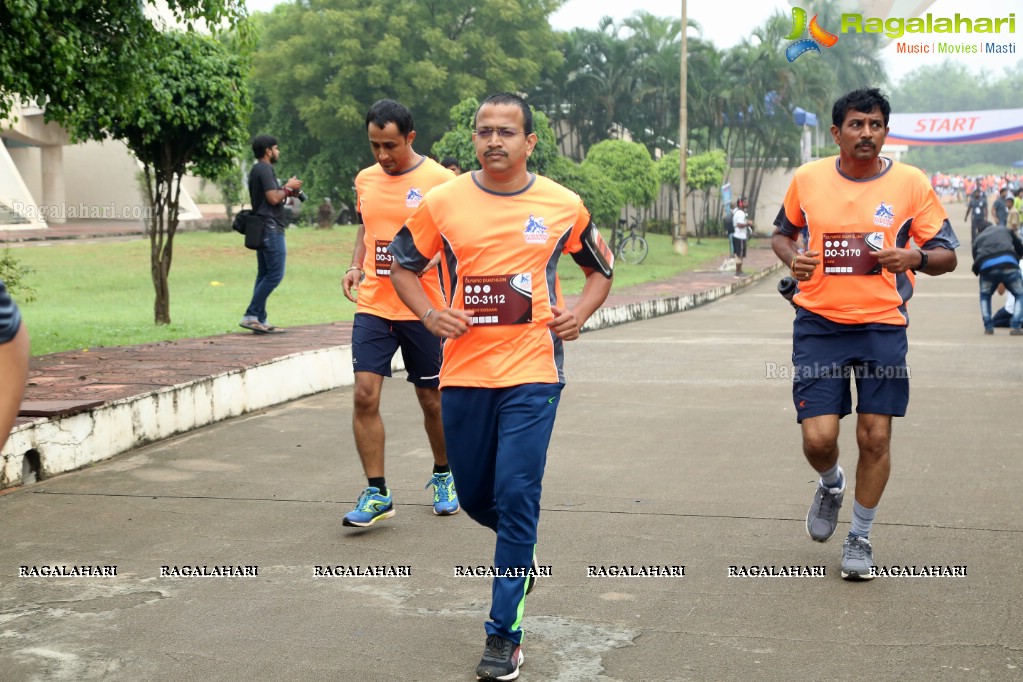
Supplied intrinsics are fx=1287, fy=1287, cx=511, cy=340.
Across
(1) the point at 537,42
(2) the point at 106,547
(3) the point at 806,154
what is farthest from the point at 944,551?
(3) the point at 806,154

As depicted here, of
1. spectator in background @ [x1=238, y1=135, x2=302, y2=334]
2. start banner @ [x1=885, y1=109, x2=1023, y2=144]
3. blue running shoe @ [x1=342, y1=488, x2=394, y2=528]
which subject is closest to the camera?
blue running shoe @ [x1=342, y1=488, x2=394, y2=528]

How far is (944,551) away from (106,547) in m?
3.76

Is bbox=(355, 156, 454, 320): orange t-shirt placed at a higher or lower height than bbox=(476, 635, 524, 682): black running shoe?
higher

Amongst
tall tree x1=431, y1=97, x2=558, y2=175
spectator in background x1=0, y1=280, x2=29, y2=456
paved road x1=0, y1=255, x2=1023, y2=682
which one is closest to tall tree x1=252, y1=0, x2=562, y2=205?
tall tree x1=431, y1=97, x2=558, y2=175

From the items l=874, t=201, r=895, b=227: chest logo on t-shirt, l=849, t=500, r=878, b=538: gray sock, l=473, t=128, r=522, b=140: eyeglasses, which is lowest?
l=849, t=500, r=878, b=538: gray sock

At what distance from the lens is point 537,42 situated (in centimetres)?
4569

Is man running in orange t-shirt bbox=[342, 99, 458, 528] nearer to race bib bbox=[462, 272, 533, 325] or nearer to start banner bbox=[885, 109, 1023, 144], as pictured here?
race bib bbox=[462, 272, 533, 325]

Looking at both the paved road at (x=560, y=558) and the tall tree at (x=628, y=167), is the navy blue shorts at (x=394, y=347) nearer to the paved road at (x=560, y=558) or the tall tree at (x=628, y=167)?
the paved road at (x=560, y=558)

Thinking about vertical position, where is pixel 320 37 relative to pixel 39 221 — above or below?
above

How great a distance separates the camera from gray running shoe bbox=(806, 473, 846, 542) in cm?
566

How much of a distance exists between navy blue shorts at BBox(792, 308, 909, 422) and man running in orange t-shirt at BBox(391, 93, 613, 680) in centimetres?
132

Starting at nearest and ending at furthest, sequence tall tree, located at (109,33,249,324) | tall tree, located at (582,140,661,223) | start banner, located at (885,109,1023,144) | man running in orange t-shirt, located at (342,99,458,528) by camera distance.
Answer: man running in orange t-shirt, located at (342,99,458,528)
tall tree, located at (109,33,249,324)
tall tree, located at (582,140,661,223)
start banner, located at (885,109,1023,144)

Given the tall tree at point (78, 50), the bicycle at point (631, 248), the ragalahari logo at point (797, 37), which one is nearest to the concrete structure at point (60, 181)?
the bicycle at point (631, 248)

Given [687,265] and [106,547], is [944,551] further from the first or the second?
[687,265]
